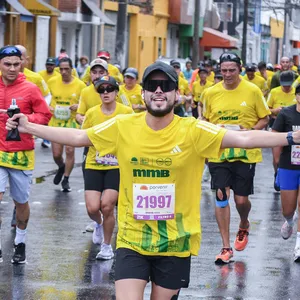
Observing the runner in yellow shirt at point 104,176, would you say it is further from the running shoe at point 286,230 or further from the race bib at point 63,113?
the race bib at point 63,113

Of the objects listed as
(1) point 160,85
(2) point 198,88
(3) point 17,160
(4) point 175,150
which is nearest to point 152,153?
(4) point 175,150

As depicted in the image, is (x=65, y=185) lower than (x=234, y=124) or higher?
lower

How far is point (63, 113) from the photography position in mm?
16109

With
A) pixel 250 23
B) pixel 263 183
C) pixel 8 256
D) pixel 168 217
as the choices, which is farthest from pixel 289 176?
pixel 250 23

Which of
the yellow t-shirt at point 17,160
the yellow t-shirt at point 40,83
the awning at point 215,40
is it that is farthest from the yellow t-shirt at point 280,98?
the awning at point 215,40

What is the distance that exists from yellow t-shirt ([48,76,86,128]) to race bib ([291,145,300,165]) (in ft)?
19.3

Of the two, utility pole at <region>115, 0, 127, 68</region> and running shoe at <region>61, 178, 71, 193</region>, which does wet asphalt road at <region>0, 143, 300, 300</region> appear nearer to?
running shoe at <region>61, 178, 71, 193</region>

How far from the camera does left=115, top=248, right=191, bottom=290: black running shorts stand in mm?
6469

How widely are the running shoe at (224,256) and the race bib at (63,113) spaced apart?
6.07 m

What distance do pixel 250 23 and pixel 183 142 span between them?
2711 inches

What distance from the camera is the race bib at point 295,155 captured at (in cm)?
1062

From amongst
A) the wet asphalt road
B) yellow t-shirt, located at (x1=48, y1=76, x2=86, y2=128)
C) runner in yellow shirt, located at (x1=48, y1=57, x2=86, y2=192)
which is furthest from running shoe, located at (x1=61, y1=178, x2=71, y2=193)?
the wet asphalt road

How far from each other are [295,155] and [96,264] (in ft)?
7.36

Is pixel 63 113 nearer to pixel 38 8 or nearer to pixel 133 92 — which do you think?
pixel 133 92
